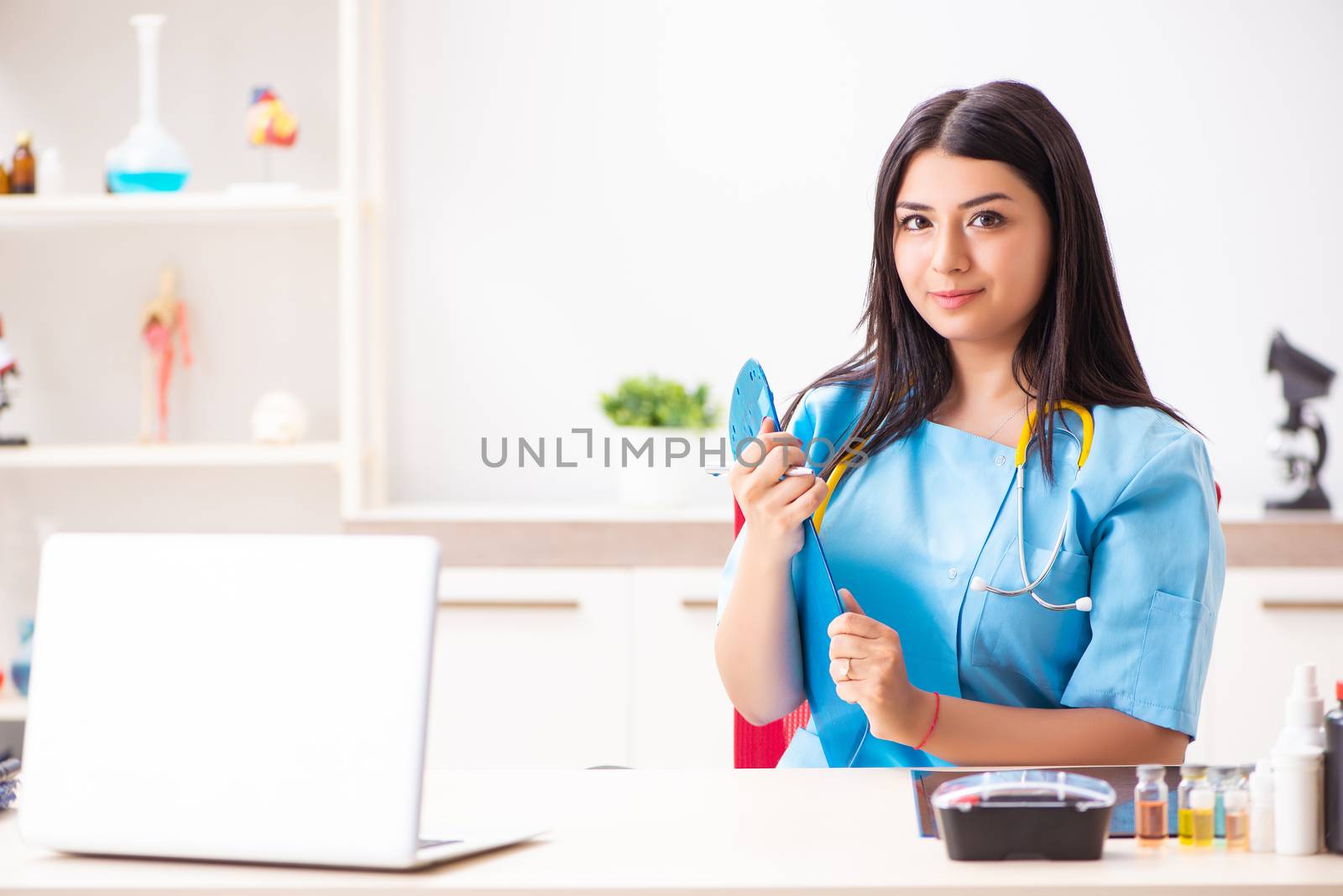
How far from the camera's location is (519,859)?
92 cm

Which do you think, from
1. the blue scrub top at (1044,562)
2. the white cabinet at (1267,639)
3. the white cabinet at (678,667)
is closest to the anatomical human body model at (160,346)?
the white cabinet at (678,667)

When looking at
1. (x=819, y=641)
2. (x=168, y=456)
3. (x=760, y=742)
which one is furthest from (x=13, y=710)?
(x=819, y=641)

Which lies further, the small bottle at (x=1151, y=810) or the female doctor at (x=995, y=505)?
the female doctor at (x=995, y=505)

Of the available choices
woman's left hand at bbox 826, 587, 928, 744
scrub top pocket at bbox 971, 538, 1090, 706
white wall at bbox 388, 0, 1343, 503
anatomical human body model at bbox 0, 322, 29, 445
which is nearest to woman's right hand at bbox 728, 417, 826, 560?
woman's left hand at bbox 826, 587, 928, 744

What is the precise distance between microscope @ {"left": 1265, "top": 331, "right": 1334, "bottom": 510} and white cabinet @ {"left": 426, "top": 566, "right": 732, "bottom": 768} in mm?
1201

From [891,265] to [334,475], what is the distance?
6.12ft

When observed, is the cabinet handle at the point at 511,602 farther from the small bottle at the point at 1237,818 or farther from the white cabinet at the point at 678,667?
the small bottle at the point at 1237,818

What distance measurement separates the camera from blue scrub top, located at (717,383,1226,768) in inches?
50.3

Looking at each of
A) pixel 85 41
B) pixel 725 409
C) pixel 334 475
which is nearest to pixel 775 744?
pixel 725 409

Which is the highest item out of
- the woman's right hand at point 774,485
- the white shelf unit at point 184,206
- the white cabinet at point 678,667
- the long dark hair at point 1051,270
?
the white shelf unit at point 184,206

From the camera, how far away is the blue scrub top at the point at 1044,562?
128 cm

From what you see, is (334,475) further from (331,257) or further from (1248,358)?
(1248,358)

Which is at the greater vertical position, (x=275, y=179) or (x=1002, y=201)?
(x=275, y=179)

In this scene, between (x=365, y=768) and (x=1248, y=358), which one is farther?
(x=1248, y=358)
